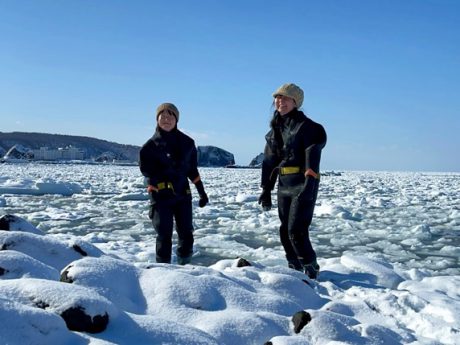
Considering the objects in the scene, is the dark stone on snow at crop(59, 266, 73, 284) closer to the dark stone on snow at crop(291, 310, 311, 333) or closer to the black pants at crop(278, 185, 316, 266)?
the dark stone on snow at crop(291, 310, 311, 333)

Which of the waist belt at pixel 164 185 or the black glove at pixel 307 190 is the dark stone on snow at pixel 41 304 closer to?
the waist belt at pixel 164 185

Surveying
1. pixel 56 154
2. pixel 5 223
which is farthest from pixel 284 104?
pixel 56 154

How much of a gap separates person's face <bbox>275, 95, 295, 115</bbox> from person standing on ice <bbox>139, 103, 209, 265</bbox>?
34.6 inches

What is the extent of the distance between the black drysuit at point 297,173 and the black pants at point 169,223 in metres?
0.85

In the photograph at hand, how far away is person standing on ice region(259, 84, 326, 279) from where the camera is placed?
11.3 ft

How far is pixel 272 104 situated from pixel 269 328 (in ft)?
7.37

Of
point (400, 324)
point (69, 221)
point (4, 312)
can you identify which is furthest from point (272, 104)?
point (69, 221)

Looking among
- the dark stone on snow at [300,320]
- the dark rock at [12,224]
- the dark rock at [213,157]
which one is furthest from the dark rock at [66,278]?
the dark rock at [213,157]

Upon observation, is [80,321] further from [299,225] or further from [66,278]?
[299,225]

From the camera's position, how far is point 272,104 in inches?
148

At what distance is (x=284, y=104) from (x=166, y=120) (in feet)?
3.36

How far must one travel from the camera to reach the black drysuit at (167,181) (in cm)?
369

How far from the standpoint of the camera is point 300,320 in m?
2.00

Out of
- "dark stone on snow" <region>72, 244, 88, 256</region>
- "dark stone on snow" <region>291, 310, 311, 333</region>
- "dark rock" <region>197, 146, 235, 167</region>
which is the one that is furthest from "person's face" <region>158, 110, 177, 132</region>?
"dark rock" <region>197, 146, 235, 167</region>
